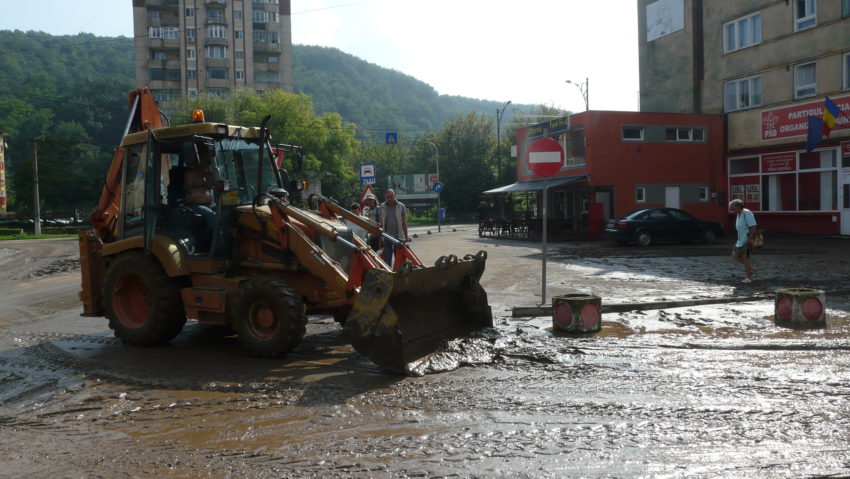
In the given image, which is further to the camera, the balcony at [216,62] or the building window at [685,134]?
the balcony at [216,62]

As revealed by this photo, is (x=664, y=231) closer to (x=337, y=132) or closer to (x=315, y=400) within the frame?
(x=315, y=400)

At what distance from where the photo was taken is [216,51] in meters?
94.6

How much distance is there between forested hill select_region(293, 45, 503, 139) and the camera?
120 meters

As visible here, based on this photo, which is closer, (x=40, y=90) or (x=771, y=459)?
(x=771, y=459)

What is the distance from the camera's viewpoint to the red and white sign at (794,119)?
27859mm

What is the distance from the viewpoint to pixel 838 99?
28.0 metres

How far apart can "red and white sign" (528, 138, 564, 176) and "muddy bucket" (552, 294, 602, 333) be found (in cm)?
316

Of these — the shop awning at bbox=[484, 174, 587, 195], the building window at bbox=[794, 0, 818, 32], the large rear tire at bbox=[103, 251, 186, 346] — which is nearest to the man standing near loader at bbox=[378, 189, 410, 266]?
the large rear tire at bbox=[103, 251, 186, 346]

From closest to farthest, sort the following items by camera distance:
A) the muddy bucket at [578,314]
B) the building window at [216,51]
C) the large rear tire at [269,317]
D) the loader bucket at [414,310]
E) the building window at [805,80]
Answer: the loader bucket at [414,310] → the large rear tire at [269,317] → the muddy bucket at [578,314] → the building window at [805,80] → the building window at [216,51]

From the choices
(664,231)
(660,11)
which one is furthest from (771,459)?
(660,11)

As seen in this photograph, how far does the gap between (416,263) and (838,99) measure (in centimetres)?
2555

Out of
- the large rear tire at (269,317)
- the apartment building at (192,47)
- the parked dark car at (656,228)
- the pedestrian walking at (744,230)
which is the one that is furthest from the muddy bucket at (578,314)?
the apartment building at (192,47)

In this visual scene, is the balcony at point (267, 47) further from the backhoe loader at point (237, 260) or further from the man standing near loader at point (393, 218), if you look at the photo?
the backhoe loader at point (237, 260)

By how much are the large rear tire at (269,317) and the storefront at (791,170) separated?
27.1 metres
